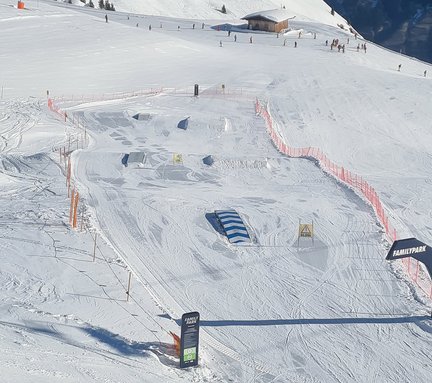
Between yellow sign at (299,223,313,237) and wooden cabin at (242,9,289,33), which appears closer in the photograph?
yellow sign at (299,223,313,237)

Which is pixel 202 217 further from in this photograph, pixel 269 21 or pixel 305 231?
pixel 269 21

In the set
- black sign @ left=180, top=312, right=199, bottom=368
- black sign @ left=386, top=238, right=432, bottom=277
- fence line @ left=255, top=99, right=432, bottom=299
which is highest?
black sign @ left=386, top=238, right=432, bottom=277

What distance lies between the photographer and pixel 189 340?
13.5m

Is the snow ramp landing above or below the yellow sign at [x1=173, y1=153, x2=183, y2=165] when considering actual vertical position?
above

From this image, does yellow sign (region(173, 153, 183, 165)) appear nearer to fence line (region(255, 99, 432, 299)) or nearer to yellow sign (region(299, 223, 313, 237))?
fence line (region(255, 99, 432, 299))

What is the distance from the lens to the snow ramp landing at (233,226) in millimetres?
20281

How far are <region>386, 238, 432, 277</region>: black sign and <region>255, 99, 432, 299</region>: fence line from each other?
3.21 feet

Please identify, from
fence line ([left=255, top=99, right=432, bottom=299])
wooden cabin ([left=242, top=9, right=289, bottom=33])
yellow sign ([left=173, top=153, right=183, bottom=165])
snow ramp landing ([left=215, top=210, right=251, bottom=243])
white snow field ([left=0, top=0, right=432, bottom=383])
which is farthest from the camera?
wooden cabin ([left=242, top=9, right=289, bottom=33])

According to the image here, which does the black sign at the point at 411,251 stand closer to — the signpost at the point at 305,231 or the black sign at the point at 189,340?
the signpost at the point at 305,231

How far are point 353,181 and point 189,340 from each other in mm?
16162

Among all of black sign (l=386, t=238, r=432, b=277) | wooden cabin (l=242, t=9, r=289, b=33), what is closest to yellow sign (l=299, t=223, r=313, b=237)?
black sign (l=386, t=238, r=432, b=277)

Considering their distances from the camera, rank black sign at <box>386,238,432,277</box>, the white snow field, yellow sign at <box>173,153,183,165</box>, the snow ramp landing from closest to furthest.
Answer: the white snow field → black sign at <box>386,238,432,277</box> → the snow ramp landing → yellow sign at <box>173,153,183,165</box>

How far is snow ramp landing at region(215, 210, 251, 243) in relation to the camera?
66.5ft

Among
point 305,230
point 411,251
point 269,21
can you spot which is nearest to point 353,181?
point 305,230
